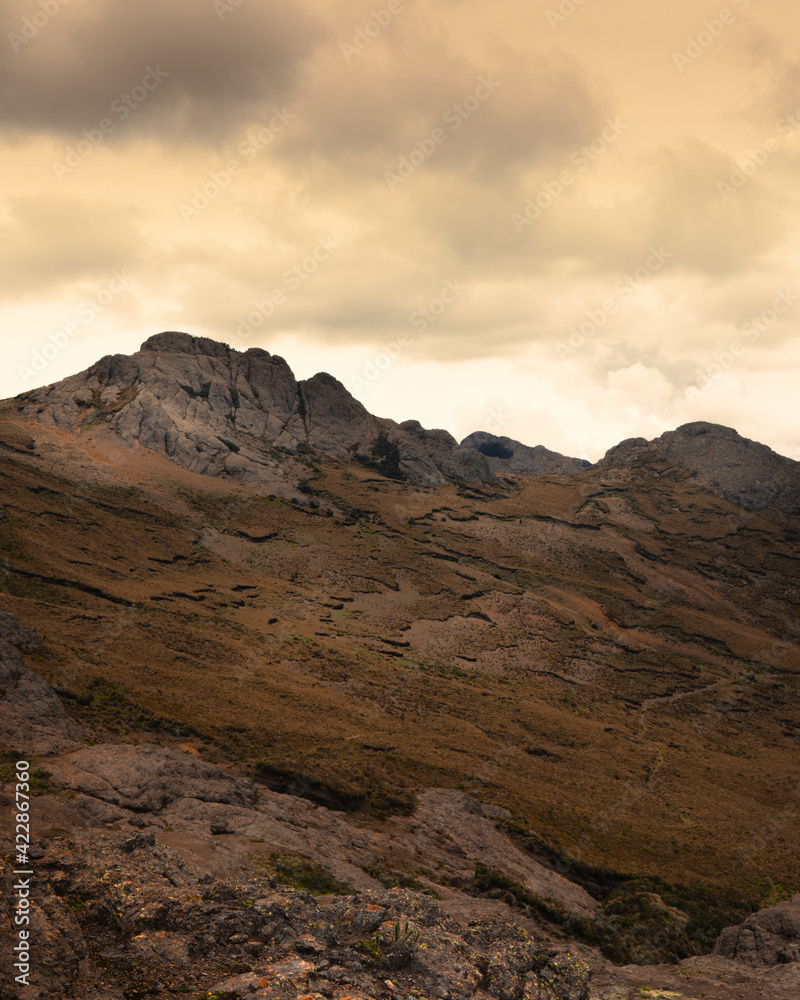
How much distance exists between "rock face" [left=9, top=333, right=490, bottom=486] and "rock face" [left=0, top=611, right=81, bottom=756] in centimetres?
10269

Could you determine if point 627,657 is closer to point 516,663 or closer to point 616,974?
point 516,663

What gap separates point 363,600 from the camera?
9612 centimetres

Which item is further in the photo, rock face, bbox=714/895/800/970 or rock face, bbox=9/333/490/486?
rock face, bbox=9/333/490/486

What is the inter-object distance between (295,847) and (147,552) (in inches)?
2836

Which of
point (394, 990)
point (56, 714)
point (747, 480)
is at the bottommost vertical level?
point (56, 714)

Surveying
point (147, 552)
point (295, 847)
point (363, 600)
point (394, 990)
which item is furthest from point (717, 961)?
point (147, 552)

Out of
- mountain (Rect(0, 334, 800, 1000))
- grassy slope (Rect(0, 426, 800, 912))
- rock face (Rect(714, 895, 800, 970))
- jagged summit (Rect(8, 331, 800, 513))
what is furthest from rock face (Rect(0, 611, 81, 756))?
jagged summit (Rect(8, 331, 800, 513))

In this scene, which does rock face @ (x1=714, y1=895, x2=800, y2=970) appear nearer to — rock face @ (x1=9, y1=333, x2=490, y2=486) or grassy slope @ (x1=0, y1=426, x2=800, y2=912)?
grassy slope @ (x1=0, y1=426, x2=800, y2=912)

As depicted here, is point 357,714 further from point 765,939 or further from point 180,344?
point 180,344

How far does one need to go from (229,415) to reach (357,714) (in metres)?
122

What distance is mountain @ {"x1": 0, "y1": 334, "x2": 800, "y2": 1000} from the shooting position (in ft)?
49.5

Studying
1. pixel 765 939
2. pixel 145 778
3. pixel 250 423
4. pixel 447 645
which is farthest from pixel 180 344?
pixel 765 939

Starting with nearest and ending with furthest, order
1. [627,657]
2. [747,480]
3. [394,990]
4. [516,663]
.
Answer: [394,990] → [516,663] → [627,657] → [747,480]

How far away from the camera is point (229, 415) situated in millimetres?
156625
